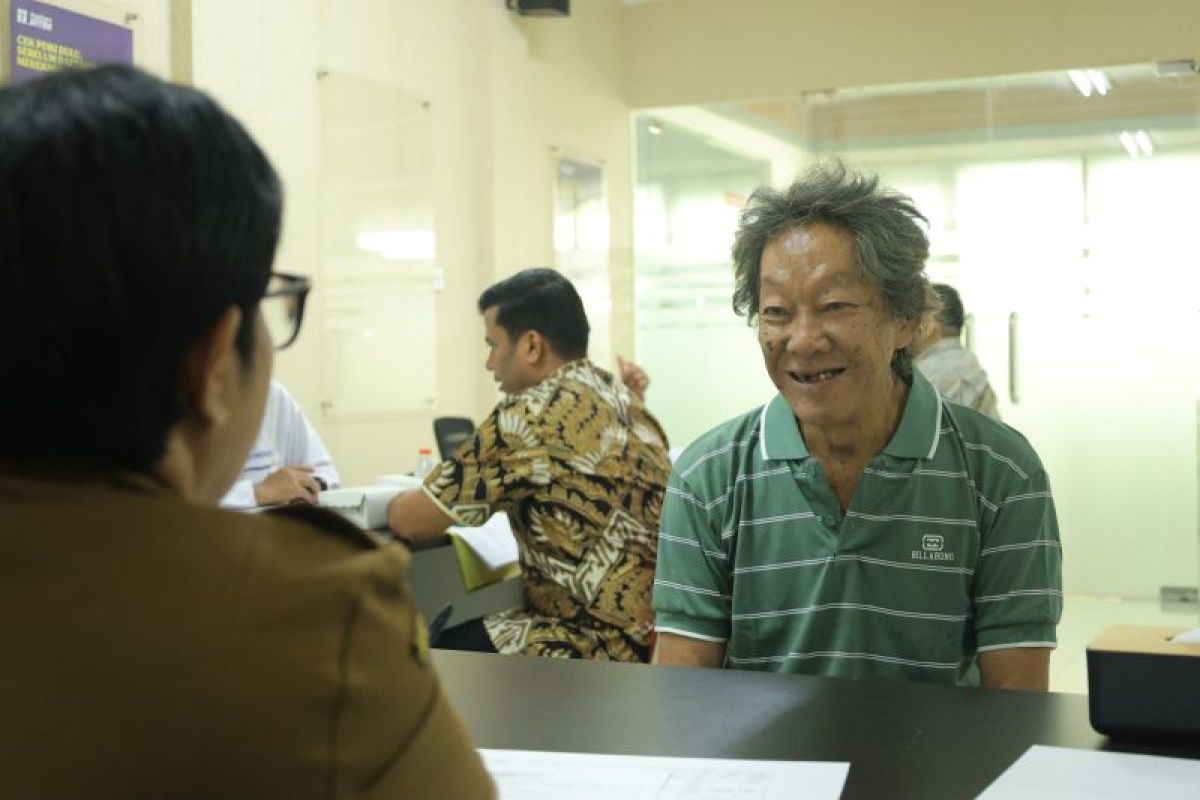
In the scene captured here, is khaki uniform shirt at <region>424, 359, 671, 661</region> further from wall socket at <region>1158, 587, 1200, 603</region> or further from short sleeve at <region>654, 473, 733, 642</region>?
wall socket at <region>1158, 587, 1200, 603</region>

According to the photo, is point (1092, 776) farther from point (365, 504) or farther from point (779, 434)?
point (365, 504)

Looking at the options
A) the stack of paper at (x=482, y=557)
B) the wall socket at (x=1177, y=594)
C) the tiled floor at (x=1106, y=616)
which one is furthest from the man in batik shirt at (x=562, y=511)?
the wall socket at (x=1177, y=594)

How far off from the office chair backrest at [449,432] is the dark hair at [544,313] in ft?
7.53

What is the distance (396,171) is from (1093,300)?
11.1 ft

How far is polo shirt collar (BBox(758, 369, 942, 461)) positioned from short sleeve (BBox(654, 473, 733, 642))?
0.13 meters

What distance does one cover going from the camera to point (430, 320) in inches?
235

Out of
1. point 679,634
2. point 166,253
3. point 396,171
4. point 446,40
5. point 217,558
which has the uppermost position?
point 446,40

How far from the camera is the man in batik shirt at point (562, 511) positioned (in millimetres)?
2836

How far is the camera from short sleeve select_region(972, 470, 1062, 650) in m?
1.80

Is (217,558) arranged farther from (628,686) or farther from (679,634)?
(679,634)

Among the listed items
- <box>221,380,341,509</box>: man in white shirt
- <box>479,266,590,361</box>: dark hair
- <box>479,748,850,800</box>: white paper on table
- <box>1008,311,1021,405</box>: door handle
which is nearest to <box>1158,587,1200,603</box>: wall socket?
<box>1008,311,1021,405</box>: door handle

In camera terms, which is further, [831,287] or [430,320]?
[430,320]

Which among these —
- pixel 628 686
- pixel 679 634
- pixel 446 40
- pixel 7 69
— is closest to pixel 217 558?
pixel 628 686

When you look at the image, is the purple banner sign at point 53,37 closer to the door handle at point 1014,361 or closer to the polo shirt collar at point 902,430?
the polo shirt collar at point 902,430
